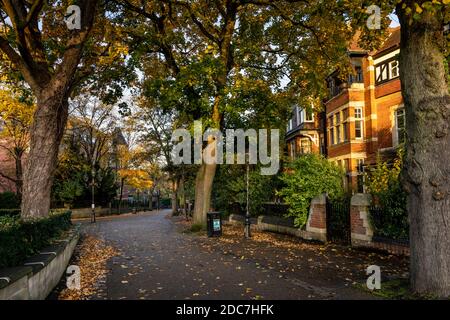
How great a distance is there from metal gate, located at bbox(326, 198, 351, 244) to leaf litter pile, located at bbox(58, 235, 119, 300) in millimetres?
7813

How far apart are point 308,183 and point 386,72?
14.1 m

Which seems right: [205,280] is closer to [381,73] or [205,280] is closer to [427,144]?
[427,144]

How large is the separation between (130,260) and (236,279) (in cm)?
457

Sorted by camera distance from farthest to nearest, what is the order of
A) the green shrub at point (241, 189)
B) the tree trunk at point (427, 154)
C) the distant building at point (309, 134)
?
the distant building at point (309, 134) < the green shrub at point (241, 189) < the tree trunk at point (427, 154)

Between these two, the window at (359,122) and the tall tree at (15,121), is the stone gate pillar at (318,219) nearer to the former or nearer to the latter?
the window at (359,122)

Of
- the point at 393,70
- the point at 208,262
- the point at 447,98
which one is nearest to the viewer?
the point at 447,98

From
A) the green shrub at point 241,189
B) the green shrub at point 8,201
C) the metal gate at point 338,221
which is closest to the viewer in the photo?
the metal gate at point 338,221

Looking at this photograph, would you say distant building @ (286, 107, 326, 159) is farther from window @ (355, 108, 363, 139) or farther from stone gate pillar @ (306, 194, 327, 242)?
stone gate pillar @ (306, 194, 327, 242)

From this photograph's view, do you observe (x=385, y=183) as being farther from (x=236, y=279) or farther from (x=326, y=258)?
(x=236, y=279)

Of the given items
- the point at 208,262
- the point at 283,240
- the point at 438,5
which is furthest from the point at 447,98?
the point at 283,240

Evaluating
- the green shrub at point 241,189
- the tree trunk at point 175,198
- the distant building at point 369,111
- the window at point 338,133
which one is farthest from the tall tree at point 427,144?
the tree trunk at point 175,198

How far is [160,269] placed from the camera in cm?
1045

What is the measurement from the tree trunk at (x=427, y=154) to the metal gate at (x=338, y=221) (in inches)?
279

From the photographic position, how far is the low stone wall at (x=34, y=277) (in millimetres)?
5246
